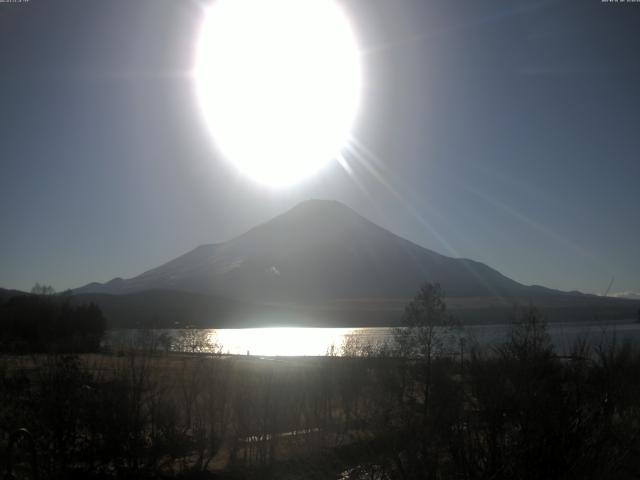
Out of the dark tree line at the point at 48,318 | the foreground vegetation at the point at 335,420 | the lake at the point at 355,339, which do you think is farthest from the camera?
the dark tree line at the point at 48,318

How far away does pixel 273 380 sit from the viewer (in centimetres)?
1692

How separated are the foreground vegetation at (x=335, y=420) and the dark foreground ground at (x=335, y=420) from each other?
0.02 metres

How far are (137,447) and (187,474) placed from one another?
83.8 inches

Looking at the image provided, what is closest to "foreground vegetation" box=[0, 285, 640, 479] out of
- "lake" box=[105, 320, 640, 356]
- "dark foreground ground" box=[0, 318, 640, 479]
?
"dark foreground ground" box=[0, 318, 640, 479]

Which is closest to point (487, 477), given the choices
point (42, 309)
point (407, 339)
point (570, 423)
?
point (570, 423)

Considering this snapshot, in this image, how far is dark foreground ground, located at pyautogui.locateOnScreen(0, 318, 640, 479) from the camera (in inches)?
197

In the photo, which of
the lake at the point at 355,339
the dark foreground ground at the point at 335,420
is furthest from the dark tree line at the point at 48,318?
the dark foreground ground at the point at 335,420

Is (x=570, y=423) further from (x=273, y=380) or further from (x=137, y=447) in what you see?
(x=273, y=380)

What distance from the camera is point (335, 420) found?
2034 centimetres

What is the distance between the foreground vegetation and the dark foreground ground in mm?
25

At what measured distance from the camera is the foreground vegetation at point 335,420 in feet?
16.5

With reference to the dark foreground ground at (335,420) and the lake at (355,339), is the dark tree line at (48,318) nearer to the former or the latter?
the lake at (355,339)

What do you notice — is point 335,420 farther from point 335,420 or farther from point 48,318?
point 48,318

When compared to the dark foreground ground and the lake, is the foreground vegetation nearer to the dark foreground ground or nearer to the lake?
the dark foreground ground
